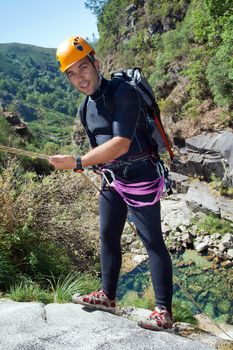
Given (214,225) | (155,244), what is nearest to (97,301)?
(155,244)

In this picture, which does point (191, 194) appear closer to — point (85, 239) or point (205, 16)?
point (205, 16)

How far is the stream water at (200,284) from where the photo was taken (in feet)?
37.7

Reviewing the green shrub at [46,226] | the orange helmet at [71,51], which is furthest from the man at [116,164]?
the green shrub at [46,226]

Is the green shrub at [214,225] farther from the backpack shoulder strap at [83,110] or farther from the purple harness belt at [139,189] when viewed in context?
the backpack shoulder strap at [83,110]

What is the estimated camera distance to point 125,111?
9.23 feet

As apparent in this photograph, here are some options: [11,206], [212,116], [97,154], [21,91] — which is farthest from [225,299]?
[21,91]

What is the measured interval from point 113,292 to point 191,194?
19272mm

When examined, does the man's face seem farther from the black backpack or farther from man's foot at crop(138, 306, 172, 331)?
man's foot at crop(138, 306, 172, 331)

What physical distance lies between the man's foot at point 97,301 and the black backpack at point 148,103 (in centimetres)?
141

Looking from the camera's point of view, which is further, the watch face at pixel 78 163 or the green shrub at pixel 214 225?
the green shrub at pixel 214 225

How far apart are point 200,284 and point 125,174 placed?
11.4 metres

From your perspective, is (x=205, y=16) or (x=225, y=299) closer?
(x=225, y=299)

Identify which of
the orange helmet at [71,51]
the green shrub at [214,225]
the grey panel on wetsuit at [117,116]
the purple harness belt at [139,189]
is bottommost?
the green shrub at [214,225]

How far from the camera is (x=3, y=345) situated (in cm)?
260
